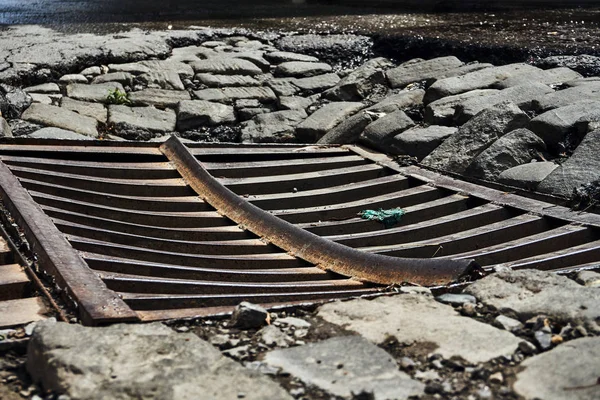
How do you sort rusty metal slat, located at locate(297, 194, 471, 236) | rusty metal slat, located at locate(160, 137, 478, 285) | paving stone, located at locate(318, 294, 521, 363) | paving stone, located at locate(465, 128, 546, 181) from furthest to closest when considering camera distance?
paving stone, located at locate(465, 128, 546, 181), rusty metal slat, located at locate(297, 194, 471, 236), rusty metal slat, located at locate(160, 137, 478, 285), paving stone, located at locate(318, 294, 521, 363)

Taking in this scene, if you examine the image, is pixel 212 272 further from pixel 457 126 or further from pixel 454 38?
pixel 454 38

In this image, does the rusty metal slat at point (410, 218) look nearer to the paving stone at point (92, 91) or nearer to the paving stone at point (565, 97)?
the paving stone at point (565, 97)

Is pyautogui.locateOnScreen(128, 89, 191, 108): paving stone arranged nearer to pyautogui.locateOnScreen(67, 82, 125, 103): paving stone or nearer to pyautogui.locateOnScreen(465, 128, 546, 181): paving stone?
pyautogui.locateOnScreen(67, 82, 125, 103): paving stone

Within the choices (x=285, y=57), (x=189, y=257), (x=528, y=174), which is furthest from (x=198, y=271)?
(x=285, y=57)

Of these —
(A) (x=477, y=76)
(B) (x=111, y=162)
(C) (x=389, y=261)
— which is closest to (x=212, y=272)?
(C) (x=389, y=261)

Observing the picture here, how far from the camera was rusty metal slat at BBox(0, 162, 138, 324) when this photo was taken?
3.15 metres

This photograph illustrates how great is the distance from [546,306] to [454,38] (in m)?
5.51

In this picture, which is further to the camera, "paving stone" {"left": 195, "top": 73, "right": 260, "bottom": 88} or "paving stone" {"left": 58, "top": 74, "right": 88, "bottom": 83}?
"paving stone" {"left": 195, "top": 73, "right": 260, "bottom": 88}

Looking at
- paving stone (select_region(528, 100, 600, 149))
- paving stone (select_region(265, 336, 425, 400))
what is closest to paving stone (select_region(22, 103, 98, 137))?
paving stone (select_region(528, 100, 600, 149))

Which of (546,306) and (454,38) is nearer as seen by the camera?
(546,306)

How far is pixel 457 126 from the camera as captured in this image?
6.30 metres

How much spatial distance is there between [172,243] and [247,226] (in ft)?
1.67

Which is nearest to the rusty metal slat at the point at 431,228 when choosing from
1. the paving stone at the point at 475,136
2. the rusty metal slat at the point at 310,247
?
the rusty metal slat at the point at 310,247

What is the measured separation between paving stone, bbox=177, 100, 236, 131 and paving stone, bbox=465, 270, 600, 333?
3.93 meters
